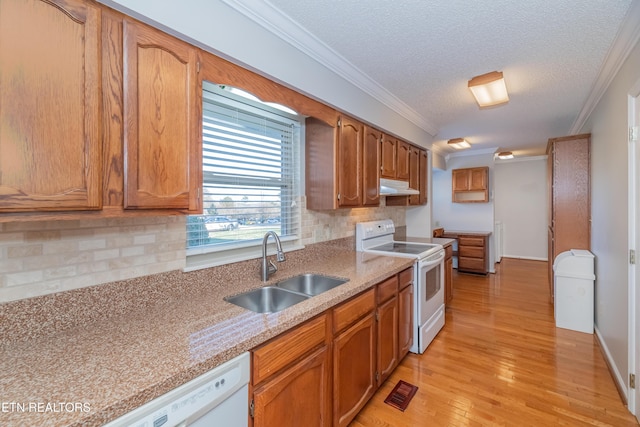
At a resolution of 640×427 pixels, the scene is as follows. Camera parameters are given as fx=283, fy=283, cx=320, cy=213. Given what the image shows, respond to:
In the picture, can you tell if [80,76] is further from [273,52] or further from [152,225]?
[273,52]

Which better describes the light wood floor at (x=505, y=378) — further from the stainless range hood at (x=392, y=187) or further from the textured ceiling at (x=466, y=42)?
the textured ceiling at (x=466, y=42)

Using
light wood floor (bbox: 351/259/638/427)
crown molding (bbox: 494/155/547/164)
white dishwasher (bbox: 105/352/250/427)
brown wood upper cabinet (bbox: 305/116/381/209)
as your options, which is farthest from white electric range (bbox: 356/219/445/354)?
crown molding (bbox: 494/155/547/164)

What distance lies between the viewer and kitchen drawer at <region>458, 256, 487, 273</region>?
5.24 m

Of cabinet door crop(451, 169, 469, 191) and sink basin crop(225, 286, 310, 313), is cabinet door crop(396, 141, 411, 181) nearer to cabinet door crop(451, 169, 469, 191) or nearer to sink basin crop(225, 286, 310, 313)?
sink basin crop(225, 286, 310, 313)

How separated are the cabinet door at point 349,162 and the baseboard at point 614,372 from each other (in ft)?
7.41

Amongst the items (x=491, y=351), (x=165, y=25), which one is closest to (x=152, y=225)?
(x=165, y=25)

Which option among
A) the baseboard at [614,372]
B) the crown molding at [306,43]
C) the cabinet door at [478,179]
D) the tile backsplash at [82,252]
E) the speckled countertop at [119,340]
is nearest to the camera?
the speckled countertop at [119,340]

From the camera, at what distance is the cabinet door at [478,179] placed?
536 centimetres

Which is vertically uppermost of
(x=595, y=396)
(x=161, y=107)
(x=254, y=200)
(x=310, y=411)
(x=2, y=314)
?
(x=161, y=107)

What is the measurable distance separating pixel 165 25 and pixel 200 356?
4.19 feet

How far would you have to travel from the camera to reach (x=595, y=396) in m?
2.01

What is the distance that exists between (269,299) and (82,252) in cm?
95

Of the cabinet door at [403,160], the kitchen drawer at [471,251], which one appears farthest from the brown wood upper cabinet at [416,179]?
the kitchen drawer at [471,251]

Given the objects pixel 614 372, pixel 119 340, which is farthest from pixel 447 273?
pixel 119 340
